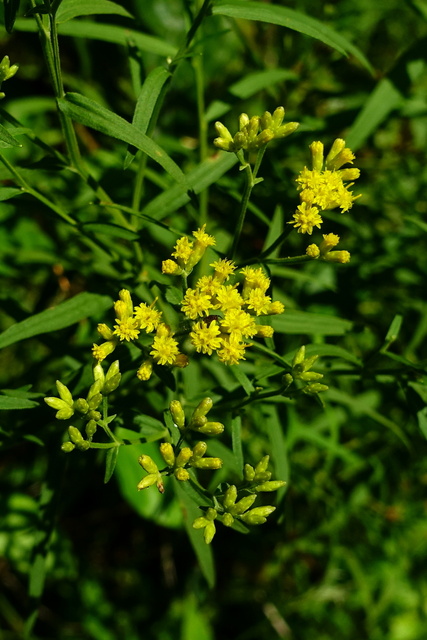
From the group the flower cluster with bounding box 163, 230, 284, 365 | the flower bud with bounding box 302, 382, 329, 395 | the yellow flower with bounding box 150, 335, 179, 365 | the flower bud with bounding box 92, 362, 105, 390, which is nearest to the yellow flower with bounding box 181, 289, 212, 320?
the flower cluster with bounding box 163, 230, 284, 365

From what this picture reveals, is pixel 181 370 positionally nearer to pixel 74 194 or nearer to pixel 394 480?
pixel 74 194

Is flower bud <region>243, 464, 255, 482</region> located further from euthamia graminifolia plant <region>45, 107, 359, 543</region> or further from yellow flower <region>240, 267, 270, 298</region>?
yellow flower <region>240, 267, 270, 298</region>

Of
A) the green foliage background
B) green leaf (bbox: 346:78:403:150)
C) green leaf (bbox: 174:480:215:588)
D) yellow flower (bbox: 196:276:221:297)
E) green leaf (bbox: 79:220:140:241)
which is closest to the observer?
yellow flower (bbox: 196:276:221:297)

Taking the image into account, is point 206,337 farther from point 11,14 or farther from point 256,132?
point 11,14

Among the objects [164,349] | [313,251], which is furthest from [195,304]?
[313,251]

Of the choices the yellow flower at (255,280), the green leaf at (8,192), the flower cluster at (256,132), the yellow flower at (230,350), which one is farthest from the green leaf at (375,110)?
the green leaf at (8,192)
